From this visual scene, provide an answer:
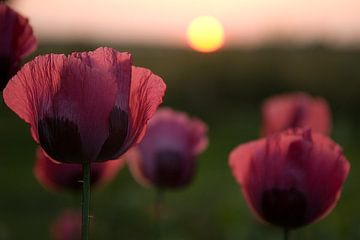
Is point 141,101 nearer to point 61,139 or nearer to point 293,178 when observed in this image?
point 61,139

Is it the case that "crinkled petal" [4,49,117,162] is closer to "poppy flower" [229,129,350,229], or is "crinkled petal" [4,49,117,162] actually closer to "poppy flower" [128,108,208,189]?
"poppy flower" [229,129,350,229]

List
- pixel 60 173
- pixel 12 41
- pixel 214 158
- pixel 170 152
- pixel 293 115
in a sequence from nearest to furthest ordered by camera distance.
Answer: pixel 12 41 → pixel 60 173 → pixel 170 152 → pixel 293 115 → pixel 214 158

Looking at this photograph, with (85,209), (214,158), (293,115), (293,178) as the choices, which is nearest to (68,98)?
(85,209)

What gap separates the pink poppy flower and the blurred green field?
113cm

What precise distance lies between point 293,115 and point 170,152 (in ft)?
1.45

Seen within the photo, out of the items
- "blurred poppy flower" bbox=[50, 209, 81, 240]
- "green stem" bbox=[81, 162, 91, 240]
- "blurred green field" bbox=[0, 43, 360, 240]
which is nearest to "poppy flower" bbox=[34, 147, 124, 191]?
"blurred green field" bbox=[0, 43, 360, 240]

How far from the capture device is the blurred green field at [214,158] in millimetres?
3283

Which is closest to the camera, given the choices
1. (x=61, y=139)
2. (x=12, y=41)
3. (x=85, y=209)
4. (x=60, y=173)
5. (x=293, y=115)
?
(x=85, y=209)

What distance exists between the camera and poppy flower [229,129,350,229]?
143 cm

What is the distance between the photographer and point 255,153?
147cm

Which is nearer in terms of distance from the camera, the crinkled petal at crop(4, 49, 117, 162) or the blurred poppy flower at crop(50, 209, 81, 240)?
the crinkled petal at crop(4, 49, 117, 162)

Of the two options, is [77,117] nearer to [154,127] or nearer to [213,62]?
[154,127]

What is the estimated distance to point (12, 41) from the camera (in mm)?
1410

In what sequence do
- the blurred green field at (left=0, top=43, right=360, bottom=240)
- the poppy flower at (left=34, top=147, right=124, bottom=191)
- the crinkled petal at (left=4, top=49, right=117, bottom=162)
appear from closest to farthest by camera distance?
the crinkled petal at (left=4, top=49, right=117, bottom=162) < the poppy flower at (left=34, top=147, right=124, bottom=191) < the blurred green field at (left=0, top=43, right=360, bottom=240)
